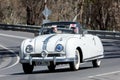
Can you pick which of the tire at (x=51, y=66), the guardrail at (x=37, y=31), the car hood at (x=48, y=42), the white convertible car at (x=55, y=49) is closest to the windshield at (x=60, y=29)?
the white convertible car at (x=55, y=49)

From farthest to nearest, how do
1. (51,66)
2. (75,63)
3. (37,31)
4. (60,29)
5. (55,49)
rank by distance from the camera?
(37,31)
(60,29)
(51,66)
(75,63)
(55,49)

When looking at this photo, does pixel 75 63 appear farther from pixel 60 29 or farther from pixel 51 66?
pixel 60 29

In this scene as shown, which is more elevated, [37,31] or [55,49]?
[55,49]

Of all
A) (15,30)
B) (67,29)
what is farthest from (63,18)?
(67,29)

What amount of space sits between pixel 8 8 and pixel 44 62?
81295mm

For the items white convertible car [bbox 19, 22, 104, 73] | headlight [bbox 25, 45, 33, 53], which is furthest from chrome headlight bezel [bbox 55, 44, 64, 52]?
headlight [bbox 25, 45, 33, 53]

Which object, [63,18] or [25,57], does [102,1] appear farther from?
[25,57]

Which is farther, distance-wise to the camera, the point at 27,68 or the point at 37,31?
the point at 37,31

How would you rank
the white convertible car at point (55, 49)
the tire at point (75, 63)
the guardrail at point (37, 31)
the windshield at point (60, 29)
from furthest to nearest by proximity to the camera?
1. the guardrail at point (37, 31)
2. the windshield at point (60, 29)
3. the tire at point (75, 63)
4. the white convertible car at point (55, 49)

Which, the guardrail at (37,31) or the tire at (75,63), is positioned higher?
the tire at (75,63)

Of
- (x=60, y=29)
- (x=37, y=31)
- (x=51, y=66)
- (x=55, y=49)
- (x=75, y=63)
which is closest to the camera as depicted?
(x=55, y=49)

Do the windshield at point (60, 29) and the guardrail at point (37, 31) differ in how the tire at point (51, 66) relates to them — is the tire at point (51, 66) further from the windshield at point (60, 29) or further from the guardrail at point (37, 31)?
the guardrail at point (37, 31)

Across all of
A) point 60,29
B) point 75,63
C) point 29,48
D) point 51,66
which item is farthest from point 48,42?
point 60,29

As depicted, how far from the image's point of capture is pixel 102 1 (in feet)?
232
